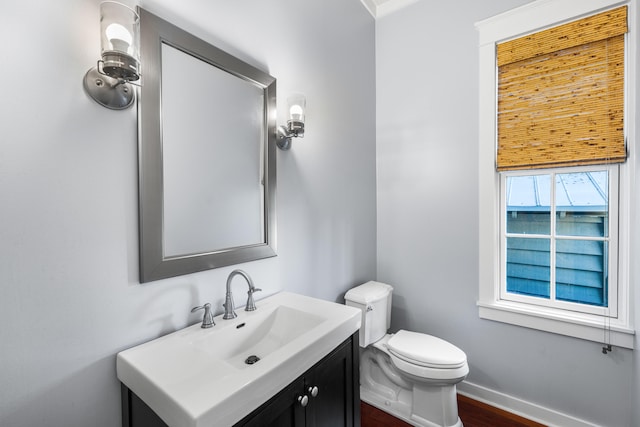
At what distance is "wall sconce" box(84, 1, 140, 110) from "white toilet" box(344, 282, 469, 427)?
1579 millimetres

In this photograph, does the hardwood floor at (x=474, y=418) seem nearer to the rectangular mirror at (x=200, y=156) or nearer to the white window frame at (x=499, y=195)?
the white window frame at (x=499, y=195)

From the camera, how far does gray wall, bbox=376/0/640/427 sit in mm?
1608

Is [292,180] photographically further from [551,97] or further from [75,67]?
[551,97]

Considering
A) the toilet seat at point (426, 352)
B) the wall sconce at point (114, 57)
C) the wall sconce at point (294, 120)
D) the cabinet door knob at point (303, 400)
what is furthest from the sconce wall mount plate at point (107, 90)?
the toilet seat at point (426, 352)

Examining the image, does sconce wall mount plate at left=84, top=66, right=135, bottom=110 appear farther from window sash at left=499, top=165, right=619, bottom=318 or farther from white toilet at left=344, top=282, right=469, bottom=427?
window sash at left=499, top=165, right=619, bottom=318

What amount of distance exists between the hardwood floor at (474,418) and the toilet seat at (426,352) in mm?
448

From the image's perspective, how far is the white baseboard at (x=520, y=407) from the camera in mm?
1611

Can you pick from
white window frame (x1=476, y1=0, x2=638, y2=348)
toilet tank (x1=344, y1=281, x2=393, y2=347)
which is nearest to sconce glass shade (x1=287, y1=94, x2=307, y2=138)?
toilet tank (x1=344, y1=281, x2=393, y2=347)

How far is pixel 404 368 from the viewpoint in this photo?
62.8 inches

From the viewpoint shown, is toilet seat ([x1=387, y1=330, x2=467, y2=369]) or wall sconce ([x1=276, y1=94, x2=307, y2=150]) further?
toilet seat ([x1=387, y1=330, x2=467, y2=369])

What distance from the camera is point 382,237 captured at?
7.46ft

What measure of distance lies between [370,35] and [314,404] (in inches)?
97.8

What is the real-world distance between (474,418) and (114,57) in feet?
8.17

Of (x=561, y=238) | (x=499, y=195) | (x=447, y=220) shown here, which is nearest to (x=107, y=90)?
(x=447, y=220)
